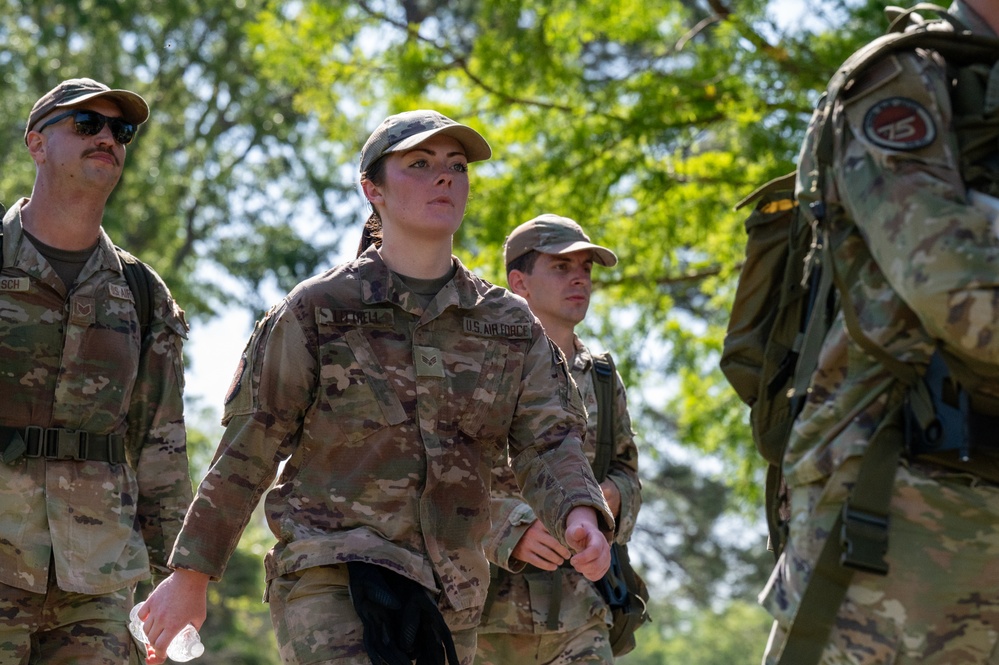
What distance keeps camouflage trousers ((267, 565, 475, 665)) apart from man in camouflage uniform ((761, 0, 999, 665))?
1.52 m

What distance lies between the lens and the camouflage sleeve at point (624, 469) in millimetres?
7383

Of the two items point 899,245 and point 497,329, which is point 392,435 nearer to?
point 497,329

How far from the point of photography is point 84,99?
22.1ft

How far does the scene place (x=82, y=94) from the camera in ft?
22.4

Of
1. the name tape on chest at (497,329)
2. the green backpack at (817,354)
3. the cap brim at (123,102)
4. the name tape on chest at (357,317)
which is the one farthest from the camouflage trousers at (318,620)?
the cap brim at (123,102)

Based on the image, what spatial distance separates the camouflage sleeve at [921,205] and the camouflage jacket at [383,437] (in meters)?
1.66

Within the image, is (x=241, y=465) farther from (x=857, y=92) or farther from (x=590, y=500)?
(x=857, y=92)

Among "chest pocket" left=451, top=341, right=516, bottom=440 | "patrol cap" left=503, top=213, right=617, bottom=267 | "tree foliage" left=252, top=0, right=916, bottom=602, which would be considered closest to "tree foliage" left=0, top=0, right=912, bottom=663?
"tree foliage" left=252, top=0, right=916, bottom=602

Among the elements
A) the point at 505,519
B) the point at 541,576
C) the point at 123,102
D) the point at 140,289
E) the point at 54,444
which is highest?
the point at 123,102

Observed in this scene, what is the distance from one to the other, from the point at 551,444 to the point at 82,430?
221 centimetres

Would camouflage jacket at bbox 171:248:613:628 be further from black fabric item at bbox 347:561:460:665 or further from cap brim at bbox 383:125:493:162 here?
cap brim at bbox 383:125:493:162

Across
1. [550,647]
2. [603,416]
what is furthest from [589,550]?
[603,416]

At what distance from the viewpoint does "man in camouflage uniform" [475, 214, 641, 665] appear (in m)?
7.05

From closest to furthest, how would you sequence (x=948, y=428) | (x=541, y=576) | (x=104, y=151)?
(x=948, y=428)
(x=104, y=151)
(x=541, y=576)
